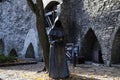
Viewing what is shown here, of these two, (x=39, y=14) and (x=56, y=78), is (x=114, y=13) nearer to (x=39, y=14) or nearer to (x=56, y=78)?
(x=39, y=14)

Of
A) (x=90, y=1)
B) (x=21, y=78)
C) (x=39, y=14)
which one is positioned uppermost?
(x=90, y=1)

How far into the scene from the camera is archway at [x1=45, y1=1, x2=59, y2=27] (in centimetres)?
1408

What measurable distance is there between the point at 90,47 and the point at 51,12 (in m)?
3.15

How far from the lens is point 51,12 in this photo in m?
14.2

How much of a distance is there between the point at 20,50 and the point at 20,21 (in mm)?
1948

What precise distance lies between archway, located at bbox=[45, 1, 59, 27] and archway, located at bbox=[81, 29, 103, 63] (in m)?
2.53

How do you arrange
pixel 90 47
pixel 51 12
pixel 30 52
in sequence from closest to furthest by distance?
pixel 90 47 < pixel 51 12 < pixel 30 52

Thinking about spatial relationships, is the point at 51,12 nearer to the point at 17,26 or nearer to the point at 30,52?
the point at 30,52

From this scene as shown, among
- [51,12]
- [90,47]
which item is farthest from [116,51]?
[51,12]

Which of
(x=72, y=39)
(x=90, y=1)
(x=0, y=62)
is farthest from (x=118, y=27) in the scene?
(x=0, y=62)

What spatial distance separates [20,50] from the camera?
16875 mm

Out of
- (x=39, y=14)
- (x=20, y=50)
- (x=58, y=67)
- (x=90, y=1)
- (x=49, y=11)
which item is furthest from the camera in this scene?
(x=20, y=50)

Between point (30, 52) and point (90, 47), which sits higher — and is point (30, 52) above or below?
below

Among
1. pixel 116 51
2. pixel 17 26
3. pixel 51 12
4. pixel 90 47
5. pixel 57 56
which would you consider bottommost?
pixel 116 51
